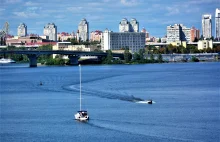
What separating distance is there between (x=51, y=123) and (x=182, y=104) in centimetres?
529

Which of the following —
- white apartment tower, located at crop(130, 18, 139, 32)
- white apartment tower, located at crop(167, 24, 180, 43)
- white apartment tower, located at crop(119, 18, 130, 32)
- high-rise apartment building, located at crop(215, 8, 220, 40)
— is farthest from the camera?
high-rise apartment building, located at crop(215, 8, 220, 40)

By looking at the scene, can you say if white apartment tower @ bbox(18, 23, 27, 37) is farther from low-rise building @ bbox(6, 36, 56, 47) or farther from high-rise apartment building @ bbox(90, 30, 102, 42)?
low-rise building @ bbox(6, 36, 56, 47)

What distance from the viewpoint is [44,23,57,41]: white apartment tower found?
445 feet

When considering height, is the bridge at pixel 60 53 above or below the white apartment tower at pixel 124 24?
below

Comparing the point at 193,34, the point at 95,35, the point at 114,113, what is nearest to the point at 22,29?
the point at 95,35

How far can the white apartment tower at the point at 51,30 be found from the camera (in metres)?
136

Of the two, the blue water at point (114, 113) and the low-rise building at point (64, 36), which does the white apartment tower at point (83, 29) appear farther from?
the blue water at point (114, 113)

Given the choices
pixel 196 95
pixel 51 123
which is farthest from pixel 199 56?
pixel 51 123

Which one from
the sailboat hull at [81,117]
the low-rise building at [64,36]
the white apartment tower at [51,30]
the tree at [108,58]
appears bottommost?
the sailboat hull at [81,117]

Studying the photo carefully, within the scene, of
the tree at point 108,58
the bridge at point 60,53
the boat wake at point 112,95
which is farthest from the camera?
the tree at point 108,58

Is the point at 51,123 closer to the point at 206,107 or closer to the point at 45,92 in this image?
the point at 206,107

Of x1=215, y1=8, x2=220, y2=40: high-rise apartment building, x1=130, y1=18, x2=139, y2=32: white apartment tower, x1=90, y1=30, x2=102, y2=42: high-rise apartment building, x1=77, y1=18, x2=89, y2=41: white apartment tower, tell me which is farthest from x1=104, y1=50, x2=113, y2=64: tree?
x1=215, y1=8, x2=220, y2=40: high-rise apartment building

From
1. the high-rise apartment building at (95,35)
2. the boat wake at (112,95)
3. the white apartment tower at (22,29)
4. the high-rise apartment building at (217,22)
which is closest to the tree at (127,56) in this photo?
the boat wake at (112,95)

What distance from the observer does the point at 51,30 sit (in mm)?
137500
